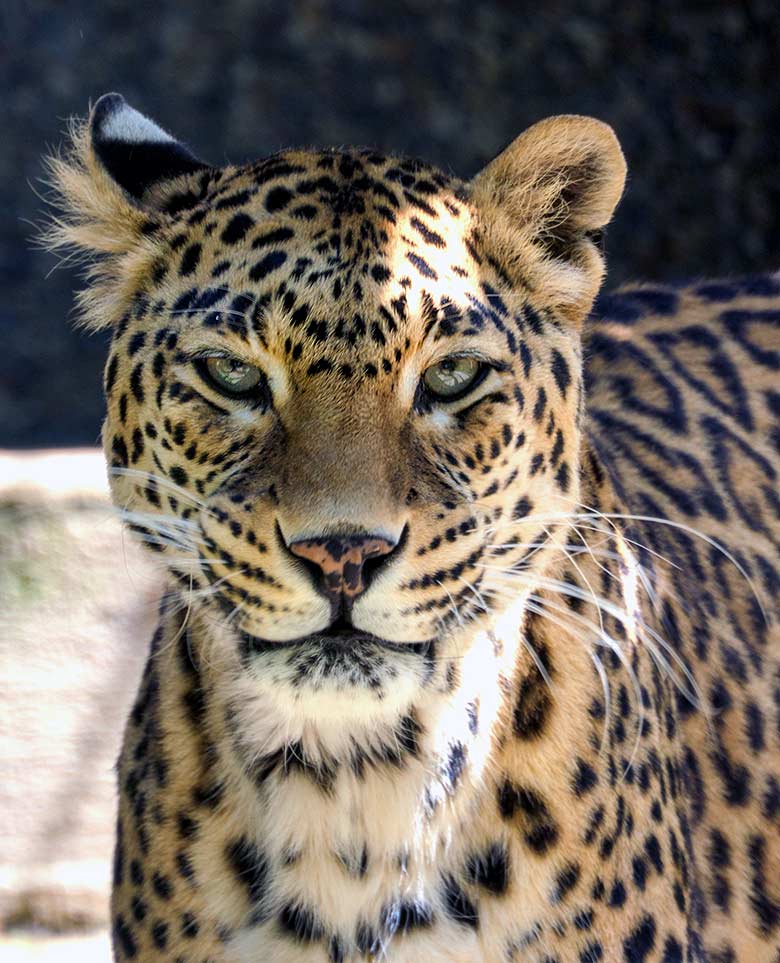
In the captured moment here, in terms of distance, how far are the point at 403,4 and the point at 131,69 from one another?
1.84m

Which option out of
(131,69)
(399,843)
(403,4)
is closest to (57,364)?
(131,69)

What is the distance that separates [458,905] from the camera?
342 centimetres

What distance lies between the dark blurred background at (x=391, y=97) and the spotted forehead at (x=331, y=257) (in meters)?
6.81

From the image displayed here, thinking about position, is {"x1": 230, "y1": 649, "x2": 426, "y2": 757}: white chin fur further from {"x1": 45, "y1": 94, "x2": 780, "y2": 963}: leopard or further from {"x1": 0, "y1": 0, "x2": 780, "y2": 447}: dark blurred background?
{"x1": 0, "y1": 0, "x2": 780, "y2": 447}: dark blurred background

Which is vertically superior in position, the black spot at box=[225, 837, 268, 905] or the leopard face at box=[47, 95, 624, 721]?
the leopard face at box=[47, 95, 624, 721]

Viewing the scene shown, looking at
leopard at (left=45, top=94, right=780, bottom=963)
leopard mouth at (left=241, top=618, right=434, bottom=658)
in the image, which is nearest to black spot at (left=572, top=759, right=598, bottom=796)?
leopard at (left=45, top=94, right=780, bottom=963)

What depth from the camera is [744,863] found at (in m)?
4.32

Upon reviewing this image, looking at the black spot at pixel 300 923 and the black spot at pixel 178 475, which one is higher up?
the black spot at pixel 178 475

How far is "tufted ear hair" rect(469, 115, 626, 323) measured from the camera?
11.6 ft

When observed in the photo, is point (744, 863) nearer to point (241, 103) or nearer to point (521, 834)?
point (521, 834)

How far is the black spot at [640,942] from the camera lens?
3439 mm

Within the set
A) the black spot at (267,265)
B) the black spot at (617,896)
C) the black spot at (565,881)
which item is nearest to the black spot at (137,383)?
the black spot at (267,265)

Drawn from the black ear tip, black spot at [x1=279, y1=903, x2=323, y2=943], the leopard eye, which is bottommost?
black spot at [x1=279, y1=903, x2=323, y2=943]

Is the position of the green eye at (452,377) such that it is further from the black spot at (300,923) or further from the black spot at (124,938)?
the black spot at (124,938)
